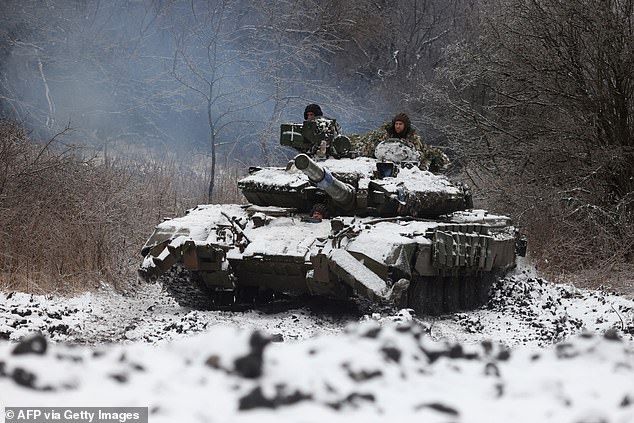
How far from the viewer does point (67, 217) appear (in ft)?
38.5

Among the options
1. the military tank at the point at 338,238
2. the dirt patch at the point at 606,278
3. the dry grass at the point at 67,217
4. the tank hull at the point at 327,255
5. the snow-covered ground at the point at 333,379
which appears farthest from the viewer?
the dirt patch at the point at 606,278

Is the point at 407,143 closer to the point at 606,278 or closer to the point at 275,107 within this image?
the point at 606,278

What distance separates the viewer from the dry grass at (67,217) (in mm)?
10398

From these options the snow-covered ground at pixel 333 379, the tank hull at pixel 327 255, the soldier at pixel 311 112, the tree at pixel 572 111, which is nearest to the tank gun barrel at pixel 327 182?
the tank hull at pixel 327 255

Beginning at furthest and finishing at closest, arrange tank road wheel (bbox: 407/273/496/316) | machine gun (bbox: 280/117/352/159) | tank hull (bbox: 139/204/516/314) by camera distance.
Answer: machine gun (bbox: 280/117/352/159) → tank road wheel (bbox: 407/273/496/316) → tank hull (bbox: 139/204/516/314)

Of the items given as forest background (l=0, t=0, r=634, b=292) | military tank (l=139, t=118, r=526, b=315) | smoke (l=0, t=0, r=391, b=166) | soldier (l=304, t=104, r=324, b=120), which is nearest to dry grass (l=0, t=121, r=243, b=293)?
forest background (l=0, t=0, r=634, b=292)

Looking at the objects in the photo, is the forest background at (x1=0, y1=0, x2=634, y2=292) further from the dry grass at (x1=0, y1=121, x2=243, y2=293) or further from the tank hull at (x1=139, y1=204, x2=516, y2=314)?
the tank hull at (x1=139, y1=204, x2=516, y2=314)

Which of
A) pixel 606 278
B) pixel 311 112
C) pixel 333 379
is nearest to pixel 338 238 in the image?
pixel 311 112

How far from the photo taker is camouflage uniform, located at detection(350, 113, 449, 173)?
10.9 metres

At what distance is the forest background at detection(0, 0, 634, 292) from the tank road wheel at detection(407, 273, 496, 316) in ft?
5.84

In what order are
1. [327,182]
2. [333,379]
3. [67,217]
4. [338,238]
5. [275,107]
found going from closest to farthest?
[333,379] → [338,238] → [327,182] → [67,217] → [275,107]

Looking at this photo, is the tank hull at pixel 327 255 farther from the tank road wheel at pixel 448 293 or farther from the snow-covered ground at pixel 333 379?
the snow-covered ground at pixel 333 379

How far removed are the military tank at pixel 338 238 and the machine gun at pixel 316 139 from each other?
0.04ft

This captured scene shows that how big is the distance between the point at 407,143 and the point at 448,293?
1822mm
